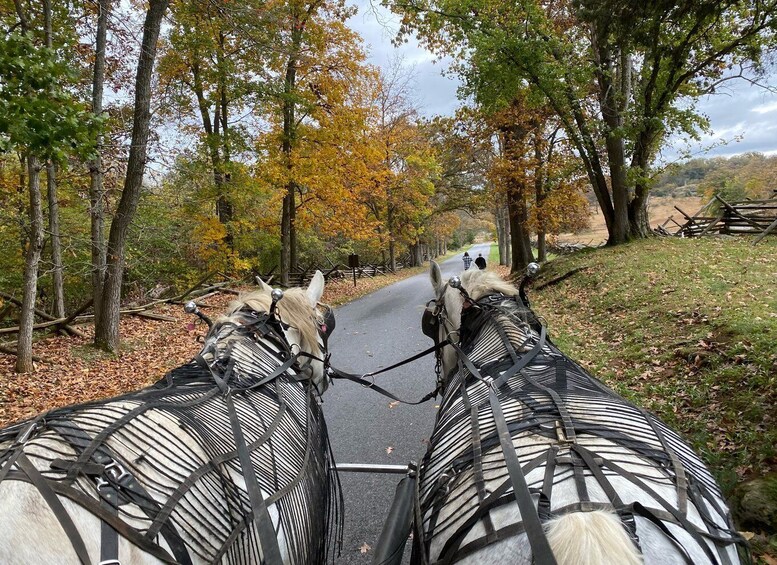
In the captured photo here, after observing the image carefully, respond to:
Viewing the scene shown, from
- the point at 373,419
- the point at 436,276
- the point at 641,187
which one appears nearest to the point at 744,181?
the point at 641,187

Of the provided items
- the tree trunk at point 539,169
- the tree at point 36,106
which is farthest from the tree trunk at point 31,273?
the tree trunk at point 539,169

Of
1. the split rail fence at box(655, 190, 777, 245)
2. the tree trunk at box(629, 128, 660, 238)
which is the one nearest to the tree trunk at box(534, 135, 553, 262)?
the tree trunk at box(629, 128, 660, 238)

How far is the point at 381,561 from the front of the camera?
169 centimetres

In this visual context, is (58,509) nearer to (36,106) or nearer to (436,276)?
(436,276)

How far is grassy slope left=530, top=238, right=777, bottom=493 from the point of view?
12.5 ft

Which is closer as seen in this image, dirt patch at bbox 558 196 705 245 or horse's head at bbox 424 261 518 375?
horse's head at bbox 424 261 518 375

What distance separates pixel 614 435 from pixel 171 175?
439 inches

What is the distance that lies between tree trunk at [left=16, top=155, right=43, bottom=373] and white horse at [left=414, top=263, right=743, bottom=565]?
6760mm

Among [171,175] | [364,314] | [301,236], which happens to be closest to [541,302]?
[364,314]

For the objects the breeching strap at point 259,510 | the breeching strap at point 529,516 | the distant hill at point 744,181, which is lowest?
the breeching strap at point 259,510

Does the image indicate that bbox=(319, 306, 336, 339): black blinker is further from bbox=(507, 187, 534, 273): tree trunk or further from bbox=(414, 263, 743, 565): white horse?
bbox=(507, 187, 534, 273): tree trunk

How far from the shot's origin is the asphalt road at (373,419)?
127 inches

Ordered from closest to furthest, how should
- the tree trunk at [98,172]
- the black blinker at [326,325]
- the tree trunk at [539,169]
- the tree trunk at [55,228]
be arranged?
the black blinker at [326,325] < the tree trunk at [98,172] < the tree trunk at [55,228] < the tree trunk at [539,169]

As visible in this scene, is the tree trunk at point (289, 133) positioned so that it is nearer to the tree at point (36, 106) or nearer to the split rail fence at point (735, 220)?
the tree at point (36, 106)
